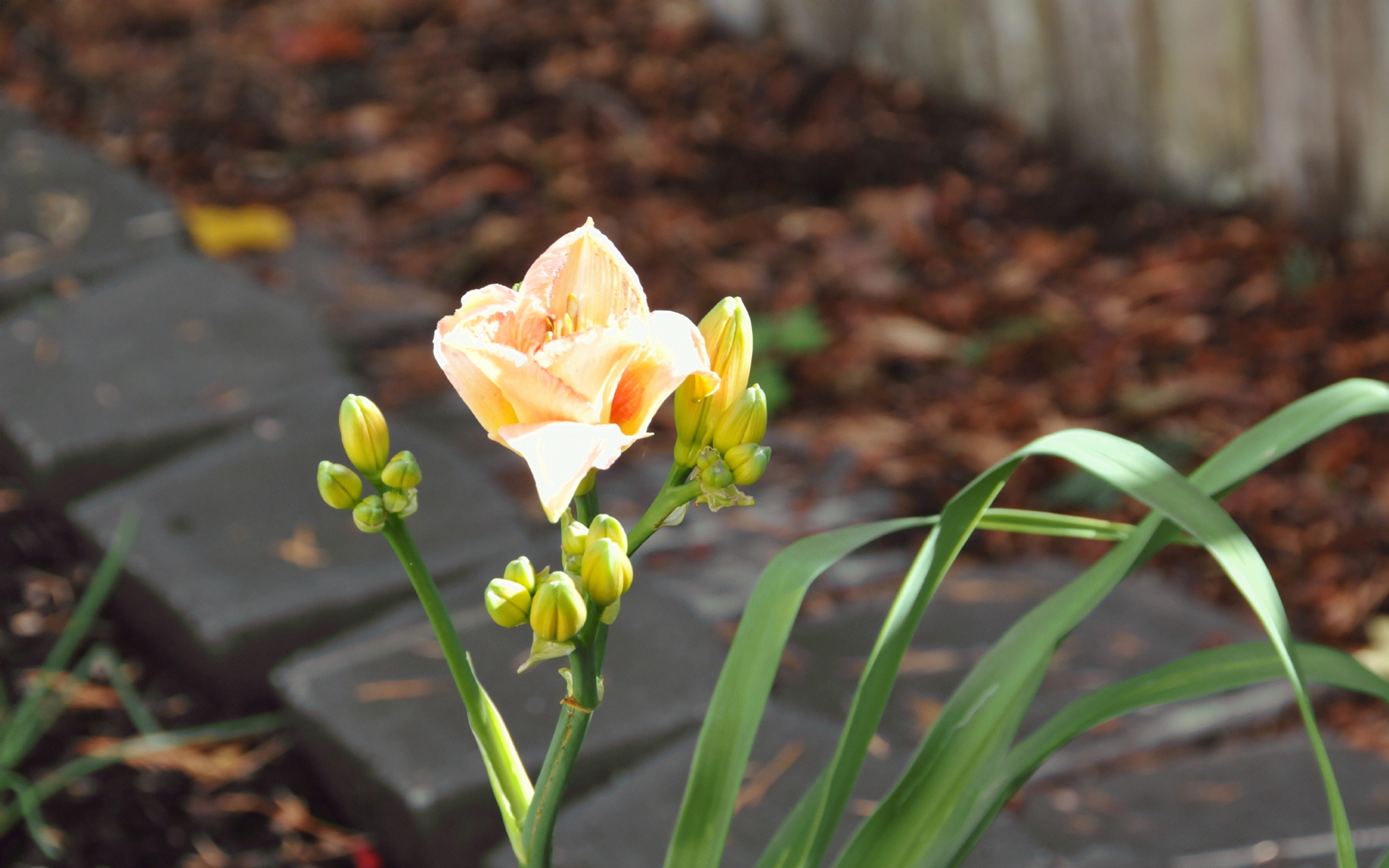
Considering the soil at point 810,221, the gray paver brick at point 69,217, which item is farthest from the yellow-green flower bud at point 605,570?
the gray paver brick at point 69,217

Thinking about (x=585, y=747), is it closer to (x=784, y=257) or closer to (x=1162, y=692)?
(x=1162, y=692)

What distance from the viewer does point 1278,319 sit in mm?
2170

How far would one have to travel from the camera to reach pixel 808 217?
103 inches

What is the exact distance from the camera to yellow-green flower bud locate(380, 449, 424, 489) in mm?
674

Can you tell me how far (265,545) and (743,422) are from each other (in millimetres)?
1092

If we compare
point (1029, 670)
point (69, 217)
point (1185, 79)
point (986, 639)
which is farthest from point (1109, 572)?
point (69, 217)

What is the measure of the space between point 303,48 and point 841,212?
1367 millimetres

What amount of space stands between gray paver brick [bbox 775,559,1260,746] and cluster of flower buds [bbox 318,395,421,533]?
33.5 inches

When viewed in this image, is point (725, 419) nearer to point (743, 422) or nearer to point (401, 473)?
point (743, 422)

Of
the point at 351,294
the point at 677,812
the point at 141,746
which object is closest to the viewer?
the point at 677,812

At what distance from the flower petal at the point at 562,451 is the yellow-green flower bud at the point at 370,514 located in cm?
12

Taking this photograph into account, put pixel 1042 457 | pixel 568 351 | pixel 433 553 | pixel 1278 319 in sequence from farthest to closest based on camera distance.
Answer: pixel 1278 319 < pixel 1042 457 < pixel 433 553 < pixel 568 351

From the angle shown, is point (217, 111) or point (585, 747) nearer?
point (585, 747)

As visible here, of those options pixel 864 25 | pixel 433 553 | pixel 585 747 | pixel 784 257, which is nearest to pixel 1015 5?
pixel 864 25
